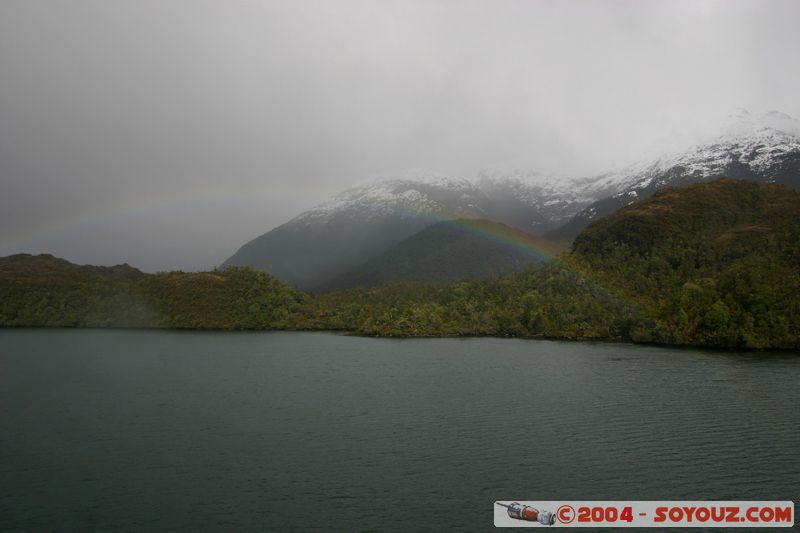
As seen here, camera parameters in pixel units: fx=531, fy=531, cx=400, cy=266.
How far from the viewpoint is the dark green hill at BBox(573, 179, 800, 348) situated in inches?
4862

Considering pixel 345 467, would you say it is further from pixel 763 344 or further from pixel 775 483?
pixel 763 344

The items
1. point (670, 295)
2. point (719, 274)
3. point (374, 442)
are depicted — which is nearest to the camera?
point (374, 442)

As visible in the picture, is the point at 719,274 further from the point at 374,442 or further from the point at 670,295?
the point at 374,442

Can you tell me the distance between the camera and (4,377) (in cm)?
8494

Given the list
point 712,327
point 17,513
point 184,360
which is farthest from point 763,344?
point 17,513

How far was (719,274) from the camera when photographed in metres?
150

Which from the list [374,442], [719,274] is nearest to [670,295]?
[719,274]

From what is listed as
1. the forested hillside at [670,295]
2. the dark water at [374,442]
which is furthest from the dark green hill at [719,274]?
the dark water at [374,442]

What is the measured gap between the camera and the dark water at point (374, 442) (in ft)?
115

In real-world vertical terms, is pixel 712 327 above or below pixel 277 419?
above

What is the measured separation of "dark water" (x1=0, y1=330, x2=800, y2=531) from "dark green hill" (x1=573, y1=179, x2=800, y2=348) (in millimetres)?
30955

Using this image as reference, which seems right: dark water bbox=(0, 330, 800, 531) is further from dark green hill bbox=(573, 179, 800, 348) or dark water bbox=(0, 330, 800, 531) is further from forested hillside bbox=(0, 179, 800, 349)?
forested hillside bbox=(0, 179, 800, 349)

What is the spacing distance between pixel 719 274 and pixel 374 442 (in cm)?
13800

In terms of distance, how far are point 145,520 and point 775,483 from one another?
143 feet
